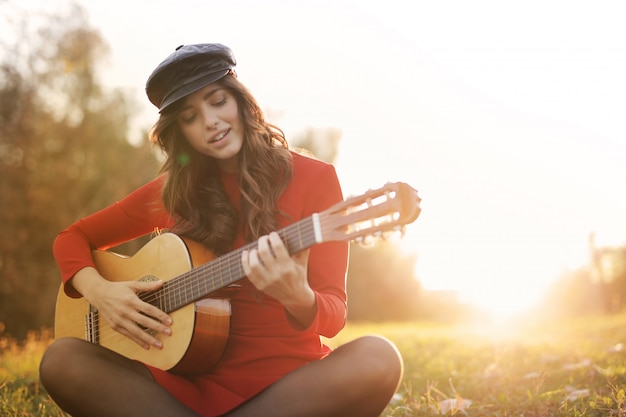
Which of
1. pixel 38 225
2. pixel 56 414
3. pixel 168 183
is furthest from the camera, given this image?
pixel 38 225

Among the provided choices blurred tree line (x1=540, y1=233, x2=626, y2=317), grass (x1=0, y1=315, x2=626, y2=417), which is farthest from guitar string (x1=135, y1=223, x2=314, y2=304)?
blurred tree line (x1=540, y1=233, x2=626, y2=317)

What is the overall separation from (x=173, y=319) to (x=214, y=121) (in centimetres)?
94

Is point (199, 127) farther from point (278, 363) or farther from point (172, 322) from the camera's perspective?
point (278, 363)

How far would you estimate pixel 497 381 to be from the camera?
13.6ft

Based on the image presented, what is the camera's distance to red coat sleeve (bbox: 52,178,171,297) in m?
3.37

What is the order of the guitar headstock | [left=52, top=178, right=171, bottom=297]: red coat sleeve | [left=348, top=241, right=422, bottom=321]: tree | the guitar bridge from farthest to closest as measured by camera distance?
[left=348, top=241, right=422, bottom=321]: tree
[left=52, top=178, right=171, bottom=297]: red coat sleeve
the guitar bridge
the guitar headstock

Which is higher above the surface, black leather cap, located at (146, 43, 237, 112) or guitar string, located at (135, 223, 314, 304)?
black leather cap, located at (146, 43, 237, 112)

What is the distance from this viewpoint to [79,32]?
518 inches

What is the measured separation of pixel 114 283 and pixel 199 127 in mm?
885

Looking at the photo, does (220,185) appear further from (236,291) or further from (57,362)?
(57,362)

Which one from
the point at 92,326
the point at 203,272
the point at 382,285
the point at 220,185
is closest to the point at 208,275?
the point at 203,272

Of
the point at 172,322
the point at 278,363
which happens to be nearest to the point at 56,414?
the point at 172,322

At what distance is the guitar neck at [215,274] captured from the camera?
226 cm

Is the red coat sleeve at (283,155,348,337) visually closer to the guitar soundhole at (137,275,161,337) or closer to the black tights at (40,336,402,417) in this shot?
the black tights at (40,336,402,417)
